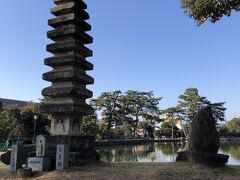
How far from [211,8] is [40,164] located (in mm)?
7594

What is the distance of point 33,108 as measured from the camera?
4334cm

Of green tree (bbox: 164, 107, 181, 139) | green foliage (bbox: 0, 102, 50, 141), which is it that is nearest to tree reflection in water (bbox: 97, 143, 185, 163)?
green foliage (bbox: 0, 102, 50, 141)

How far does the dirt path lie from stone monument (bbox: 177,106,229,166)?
40 centimetres

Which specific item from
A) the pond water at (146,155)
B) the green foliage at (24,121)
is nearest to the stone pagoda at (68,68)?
the pond water at (146,155)

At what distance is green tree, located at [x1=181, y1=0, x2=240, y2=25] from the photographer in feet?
34.4

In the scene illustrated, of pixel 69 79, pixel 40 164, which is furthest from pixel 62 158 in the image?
pixel 69 79

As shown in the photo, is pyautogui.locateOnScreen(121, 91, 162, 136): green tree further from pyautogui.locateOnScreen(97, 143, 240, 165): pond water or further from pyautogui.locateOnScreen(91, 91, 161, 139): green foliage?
pyautogui.locateOnScreen(97, 143, 240, 165): pond water

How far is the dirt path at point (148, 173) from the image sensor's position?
27.7ft

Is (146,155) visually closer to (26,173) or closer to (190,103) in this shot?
(26,173)

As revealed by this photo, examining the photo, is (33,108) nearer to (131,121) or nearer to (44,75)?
(131,121)

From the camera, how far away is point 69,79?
1193cm

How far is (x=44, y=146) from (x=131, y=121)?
50887 millimetres

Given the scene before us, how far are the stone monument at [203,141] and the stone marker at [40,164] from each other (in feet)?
14.0

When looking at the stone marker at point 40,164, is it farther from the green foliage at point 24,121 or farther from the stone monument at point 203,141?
the green foliage at point 24,121
